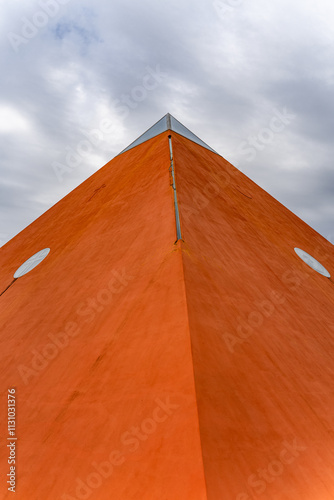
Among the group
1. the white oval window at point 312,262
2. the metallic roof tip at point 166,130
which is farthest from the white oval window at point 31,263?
the white oval window at point 312,262

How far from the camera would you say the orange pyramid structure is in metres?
3.57

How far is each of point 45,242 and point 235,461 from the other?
8400mm

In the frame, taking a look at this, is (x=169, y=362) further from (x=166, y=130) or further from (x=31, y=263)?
(x=166, y=130)

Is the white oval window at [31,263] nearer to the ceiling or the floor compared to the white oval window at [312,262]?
nearer to the ceiling

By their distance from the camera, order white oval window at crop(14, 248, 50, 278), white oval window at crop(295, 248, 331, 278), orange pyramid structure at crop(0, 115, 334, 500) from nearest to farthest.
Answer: orange pyramid structure at crop(0, 115, 334, 500) → white oval window at crop(14, 248, 50, 278) → white oval window at crop(295, 248, 331, 278)

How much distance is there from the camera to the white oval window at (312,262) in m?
9.54

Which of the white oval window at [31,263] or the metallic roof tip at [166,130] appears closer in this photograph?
the white oval window at [31,263]

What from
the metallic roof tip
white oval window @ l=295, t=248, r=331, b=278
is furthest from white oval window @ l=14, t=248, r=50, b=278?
white oval window @ l=295, t=248, r=331, b=278

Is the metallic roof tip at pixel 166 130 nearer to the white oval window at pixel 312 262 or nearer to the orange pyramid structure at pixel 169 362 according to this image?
the orange pyramid structure at pixel 169 362

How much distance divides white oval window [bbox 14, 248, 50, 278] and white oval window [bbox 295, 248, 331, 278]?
6.54m

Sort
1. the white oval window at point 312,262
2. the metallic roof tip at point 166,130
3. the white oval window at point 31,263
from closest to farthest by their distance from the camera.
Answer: the white oval window at point 31,263
the white oval window at point 312,262
the metallic roof tip at point 166,130

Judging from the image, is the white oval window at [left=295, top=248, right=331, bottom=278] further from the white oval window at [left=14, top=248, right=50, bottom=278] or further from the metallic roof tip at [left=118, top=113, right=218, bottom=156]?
the white oval window at [left=14, top=248, right=50, bottom=278]

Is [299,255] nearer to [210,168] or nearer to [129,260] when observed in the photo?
[210,168]

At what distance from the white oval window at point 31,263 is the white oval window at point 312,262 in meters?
6.54
